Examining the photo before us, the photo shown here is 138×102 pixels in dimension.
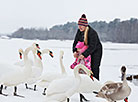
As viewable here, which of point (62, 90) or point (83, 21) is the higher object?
point (83, 21)

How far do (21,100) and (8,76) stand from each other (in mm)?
554

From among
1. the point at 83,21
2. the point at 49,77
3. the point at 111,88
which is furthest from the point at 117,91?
the point at 83,21

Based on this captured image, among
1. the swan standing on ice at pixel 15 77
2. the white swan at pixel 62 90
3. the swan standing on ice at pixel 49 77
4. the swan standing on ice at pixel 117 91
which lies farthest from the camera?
the swan standing on ice at pixel 49 77

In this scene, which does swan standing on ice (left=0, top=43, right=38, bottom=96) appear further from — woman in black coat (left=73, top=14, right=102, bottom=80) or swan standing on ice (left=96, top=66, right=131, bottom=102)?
swan standing on ice (left=96, top=66, right=131, bottom=102)

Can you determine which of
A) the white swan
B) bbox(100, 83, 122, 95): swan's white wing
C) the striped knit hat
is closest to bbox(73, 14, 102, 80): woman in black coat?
the striped knit hat

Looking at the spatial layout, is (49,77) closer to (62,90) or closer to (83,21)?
(62,90)

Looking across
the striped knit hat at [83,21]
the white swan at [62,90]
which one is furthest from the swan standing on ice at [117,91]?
the striped knit hat at [83,21]

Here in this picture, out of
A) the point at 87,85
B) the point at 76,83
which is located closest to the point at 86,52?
the point at 87,85

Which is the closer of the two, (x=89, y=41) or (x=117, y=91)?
(x=117, y=91)

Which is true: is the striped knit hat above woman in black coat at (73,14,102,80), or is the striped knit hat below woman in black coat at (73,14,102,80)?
above

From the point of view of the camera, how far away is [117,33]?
3172 inches

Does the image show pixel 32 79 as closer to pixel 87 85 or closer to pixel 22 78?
pixel 22 78

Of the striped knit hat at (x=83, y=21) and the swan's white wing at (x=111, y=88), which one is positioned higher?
the striped knit hat at (x=83, y=21)

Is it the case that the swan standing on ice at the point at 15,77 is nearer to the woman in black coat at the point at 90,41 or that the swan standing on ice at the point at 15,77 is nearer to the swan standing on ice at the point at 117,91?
the woman in black coat at the point at 90,41
